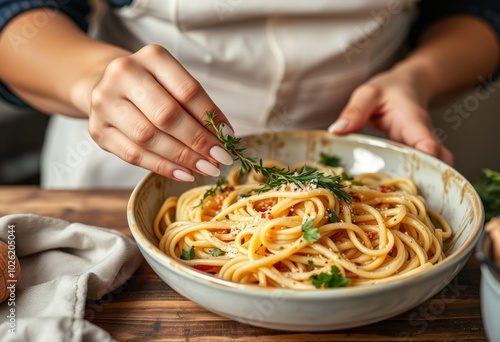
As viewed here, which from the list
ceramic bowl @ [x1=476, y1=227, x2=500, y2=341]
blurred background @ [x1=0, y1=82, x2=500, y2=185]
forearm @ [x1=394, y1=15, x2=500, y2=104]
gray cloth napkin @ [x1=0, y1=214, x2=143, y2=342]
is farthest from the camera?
blurred background @ [x1=0, y1=82, x2=500, y2=185]

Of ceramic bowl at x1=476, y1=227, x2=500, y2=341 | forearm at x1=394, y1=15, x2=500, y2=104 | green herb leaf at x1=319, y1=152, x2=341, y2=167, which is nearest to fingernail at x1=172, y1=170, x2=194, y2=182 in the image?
green herb leaf at x1=319, y1=152, x2=341, y2=167

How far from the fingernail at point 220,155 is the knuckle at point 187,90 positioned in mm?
126

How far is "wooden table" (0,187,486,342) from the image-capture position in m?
1.10

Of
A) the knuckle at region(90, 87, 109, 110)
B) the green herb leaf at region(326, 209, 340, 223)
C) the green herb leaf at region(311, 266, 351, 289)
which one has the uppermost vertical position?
the knuckle at region(90, 87, 109, 110)

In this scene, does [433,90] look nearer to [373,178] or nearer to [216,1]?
[373,178]

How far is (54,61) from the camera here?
5.28ft

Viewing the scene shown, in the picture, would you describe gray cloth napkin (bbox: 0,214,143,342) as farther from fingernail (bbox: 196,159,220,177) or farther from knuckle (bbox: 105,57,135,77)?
knuckle (bbox: 105,57,135,77)

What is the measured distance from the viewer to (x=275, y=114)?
2.00 m

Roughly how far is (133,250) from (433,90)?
117cm

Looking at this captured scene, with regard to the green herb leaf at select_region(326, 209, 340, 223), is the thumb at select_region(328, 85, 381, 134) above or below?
below

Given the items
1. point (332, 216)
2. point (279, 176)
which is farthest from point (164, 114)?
point (332, 216)

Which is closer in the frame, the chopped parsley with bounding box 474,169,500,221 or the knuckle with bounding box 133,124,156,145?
the knuckle with bounding box 133,124,156,145

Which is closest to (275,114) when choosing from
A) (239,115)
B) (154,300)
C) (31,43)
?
(239,115)

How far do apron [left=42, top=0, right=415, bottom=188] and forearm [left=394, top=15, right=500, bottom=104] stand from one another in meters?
0.14
